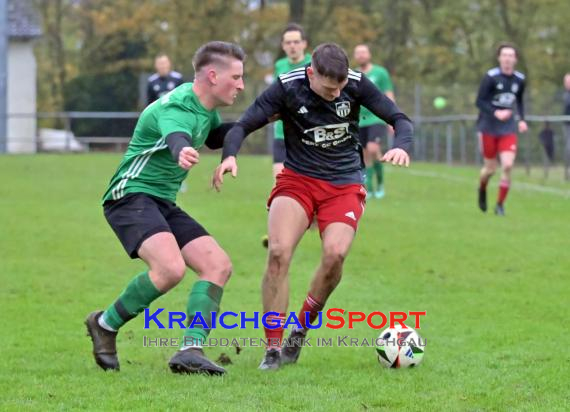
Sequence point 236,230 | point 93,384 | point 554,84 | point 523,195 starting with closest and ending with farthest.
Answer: point 93,384 → point 236,230 → point 523,195 → point 554,84

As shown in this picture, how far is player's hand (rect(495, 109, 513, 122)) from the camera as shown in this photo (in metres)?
15.7

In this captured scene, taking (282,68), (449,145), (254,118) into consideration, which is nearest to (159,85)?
(282,68)

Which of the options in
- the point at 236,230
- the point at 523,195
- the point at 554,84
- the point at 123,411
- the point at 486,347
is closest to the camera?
the point at 123,411

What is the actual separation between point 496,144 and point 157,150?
10.2m

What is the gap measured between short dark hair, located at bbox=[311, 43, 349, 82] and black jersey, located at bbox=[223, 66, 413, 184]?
221 mm

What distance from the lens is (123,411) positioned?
5.70 meters

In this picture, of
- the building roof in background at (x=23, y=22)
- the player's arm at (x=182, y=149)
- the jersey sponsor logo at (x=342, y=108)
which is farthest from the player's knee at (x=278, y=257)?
the building roof in background at (x=23, y=22)

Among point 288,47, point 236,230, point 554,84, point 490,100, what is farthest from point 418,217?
point 554,84

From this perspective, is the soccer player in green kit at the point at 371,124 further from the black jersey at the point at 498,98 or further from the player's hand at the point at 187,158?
the player's hand at the point at 187,158

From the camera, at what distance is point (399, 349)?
6.94m

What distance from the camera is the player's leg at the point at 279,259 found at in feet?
23.1

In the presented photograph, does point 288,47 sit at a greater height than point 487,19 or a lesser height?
greater

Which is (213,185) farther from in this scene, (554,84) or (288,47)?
(554,84)

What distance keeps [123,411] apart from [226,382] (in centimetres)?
85
